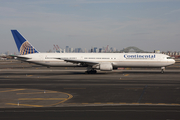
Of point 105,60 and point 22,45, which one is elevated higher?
point 22,45

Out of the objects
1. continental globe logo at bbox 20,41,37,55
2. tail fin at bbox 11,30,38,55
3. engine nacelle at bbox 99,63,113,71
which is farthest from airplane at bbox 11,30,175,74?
tail fin at bbox 11,30,38,55

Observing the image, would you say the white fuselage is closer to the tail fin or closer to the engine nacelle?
the engine nacelle

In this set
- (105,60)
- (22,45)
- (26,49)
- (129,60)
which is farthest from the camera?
(22,45)

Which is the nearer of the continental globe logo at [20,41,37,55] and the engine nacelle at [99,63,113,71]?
the engine nacelle at [99,63,113,71]

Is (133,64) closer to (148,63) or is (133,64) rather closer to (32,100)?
(148,63)

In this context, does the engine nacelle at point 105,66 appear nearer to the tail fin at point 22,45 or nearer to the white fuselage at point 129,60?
the white fuselage at point 129,60

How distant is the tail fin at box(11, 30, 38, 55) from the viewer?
4891cm

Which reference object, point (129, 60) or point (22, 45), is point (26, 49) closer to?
point (22, 45)

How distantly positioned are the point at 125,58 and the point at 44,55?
62.1ft

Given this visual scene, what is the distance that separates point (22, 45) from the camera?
4909 centimetres

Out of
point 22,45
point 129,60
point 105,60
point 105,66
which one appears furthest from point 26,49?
point 129,60

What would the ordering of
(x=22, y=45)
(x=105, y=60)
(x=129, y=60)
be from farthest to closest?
(x=22, y=45), (x=105, y=60), (x=129, y=60)
